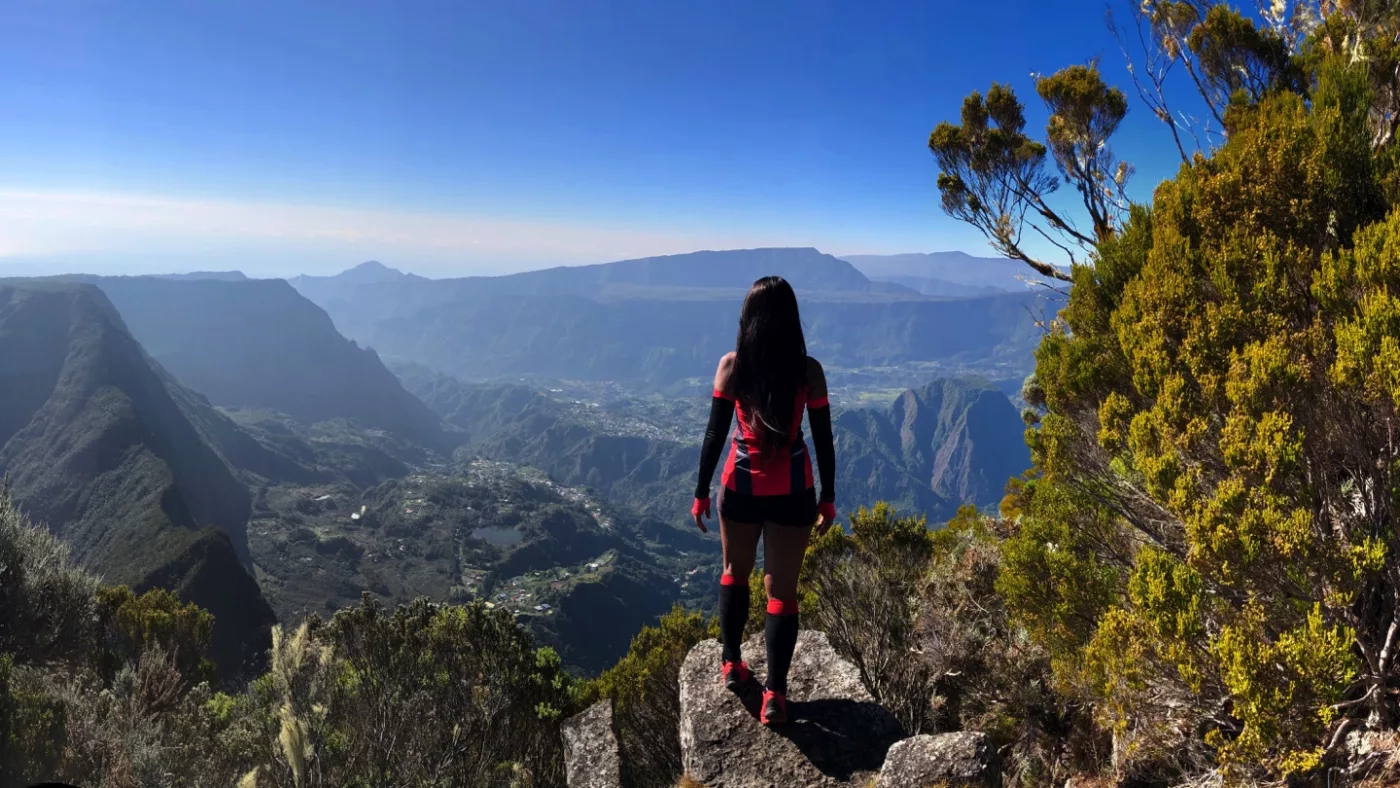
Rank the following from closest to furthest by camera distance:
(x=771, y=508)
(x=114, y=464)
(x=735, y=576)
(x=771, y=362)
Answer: (x=771, y=362), (x=771, y=508), (x=735, y=576), (x=114, y=464)

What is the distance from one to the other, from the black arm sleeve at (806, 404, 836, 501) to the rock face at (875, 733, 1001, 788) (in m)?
1.61

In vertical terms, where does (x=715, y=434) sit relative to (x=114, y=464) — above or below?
above

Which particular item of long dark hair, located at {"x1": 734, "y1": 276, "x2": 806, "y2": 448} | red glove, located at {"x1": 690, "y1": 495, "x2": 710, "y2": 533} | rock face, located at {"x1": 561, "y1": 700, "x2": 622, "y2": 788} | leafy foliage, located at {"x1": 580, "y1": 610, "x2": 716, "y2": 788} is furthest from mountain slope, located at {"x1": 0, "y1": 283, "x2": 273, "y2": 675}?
long dark hair, located at {"x1": 734, "y1": 276, "x2": 806, "y2": 448}

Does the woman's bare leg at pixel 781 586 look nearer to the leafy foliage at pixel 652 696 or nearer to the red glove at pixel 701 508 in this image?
the red glove at pixel 701 508

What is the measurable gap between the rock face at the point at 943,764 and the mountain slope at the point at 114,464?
176 ft

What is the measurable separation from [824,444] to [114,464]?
136486mm

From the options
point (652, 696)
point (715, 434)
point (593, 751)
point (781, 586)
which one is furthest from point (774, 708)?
point (652, 696)

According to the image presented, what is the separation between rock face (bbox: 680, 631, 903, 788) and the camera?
408 centimetres

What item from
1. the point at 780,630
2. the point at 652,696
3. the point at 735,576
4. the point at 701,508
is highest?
the point at 701,508

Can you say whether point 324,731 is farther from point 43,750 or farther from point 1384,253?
point 1384,253

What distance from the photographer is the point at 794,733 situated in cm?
432

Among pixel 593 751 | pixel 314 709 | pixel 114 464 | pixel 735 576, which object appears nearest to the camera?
pixel 735 576

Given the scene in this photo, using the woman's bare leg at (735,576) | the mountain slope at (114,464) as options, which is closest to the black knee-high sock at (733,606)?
the woman's bare leg at (735,576)

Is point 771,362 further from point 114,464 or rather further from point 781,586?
point 114,464
